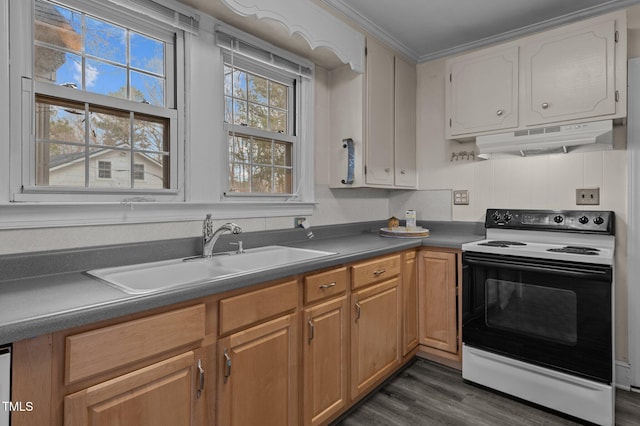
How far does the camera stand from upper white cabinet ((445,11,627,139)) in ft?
6.89

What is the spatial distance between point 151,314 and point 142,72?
48.2 inches

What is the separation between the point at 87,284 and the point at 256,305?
59 cm

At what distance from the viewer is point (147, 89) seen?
5.67ft

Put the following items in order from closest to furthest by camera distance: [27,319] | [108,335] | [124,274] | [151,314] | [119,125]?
[27,319]
[108,335]
[151,314]
[124,274]
[119,125]

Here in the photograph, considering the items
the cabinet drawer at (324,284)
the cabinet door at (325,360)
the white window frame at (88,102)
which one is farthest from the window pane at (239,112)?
the cabinet door at (325,360)

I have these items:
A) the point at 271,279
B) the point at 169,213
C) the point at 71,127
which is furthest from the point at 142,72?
the point at 271,279

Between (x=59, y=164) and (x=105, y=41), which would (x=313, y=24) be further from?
(x=59, y=164)

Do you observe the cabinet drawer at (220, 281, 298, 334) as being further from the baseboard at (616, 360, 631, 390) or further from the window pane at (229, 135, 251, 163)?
the baseboard at (616, 360, 631, 390)

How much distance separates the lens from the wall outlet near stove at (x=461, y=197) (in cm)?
292

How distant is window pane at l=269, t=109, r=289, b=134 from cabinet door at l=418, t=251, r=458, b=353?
1330 millimetres

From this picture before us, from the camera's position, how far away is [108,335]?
98 centimetres

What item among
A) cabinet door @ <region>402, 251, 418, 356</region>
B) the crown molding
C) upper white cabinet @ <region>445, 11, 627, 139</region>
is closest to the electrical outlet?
upper white cabinet @ <region>445, 11, 627, 139</region>

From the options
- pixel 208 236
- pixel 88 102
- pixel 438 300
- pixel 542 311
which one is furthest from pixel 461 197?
pixel 88 102

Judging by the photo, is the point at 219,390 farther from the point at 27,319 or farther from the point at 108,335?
the point at 27,319
